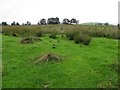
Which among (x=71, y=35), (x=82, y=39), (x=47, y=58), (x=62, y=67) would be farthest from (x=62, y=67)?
(x=71, y=35)

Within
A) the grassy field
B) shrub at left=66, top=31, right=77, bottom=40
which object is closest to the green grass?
the grassy field

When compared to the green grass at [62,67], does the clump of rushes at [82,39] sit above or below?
→ above

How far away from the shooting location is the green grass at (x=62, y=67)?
17.3 metres

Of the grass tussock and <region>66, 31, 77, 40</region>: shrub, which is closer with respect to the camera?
the grass tussock

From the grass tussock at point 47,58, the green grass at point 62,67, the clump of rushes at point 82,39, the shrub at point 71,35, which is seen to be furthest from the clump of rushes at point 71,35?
the grass tussock at point 47,58

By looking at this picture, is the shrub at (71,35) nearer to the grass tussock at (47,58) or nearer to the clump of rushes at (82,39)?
the clump of rushes at (82,39)

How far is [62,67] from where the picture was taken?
19359mm

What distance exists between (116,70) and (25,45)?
959 centimetres

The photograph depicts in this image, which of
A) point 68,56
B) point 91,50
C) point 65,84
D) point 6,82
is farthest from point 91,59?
point 6,82

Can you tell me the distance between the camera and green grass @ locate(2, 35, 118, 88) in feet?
56.8

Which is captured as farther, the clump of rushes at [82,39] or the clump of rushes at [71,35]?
the clump of rushes at [71,35]

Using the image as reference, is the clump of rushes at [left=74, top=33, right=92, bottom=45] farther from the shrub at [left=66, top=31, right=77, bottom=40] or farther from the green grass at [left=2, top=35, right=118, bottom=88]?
the shrub at [left=66, top=31, right=77, bottom=40]

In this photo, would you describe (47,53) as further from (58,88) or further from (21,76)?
(58,88)

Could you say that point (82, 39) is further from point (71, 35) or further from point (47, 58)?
point (47, 58)
